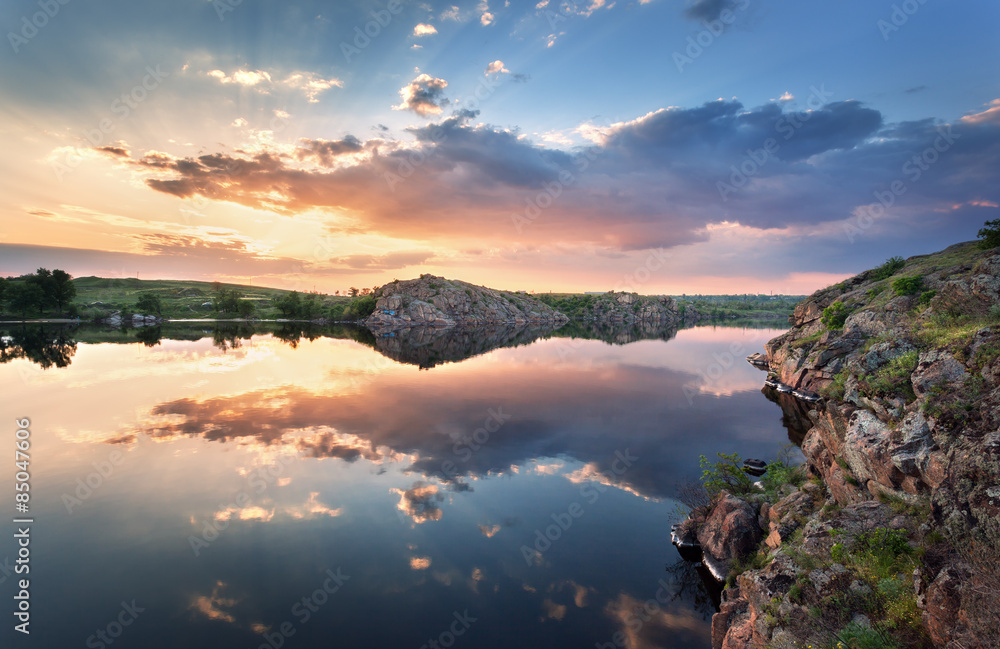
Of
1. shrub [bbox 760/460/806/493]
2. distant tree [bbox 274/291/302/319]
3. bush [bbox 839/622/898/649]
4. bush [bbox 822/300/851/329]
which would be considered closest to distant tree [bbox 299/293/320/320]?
distant tree [bbox 274/291/302/319]

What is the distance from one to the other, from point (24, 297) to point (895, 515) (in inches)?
8205

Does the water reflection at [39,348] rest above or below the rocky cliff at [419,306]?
below

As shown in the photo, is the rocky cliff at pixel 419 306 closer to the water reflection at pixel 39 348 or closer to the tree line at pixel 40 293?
the water reflection at pixel 39 348

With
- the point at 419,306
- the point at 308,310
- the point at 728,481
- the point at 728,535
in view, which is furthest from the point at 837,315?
the point at 308,310

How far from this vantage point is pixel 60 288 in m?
139

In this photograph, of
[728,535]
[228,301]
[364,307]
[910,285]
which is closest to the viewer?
[728,535]

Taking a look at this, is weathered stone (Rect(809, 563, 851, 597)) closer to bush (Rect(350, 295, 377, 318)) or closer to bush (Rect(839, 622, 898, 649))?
bush (Rect(839, 622, 898, 649))

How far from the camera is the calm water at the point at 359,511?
1438 centimetres

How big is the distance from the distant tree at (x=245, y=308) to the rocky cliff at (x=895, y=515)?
650 ft

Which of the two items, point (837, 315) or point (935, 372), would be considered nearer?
point (935, 372)

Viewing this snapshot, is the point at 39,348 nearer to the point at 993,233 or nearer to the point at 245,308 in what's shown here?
the point at 245,308

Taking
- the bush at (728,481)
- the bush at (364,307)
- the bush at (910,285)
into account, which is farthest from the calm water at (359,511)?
the bush at (364,307)

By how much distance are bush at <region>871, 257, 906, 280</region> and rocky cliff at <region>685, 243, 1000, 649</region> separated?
5042 cm

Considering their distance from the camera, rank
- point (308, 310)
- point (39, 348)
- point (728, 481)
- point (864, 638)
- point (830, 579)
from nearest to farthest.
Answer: point (864, 638)
point (830, 579)
point (728, 481)
point (39, 348)
point (308, 310)
